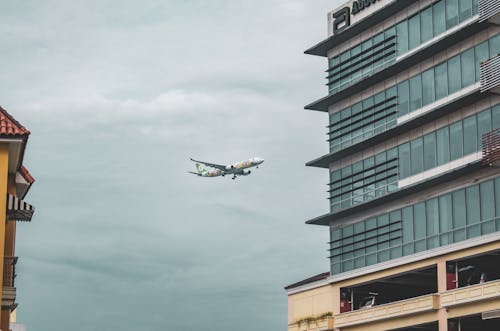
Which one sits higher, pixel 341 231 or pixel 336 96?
pixel 336 96

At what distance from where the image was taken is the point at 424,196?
6775 centimetres

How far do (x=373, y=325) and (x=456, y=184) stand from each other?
12724 millimetres

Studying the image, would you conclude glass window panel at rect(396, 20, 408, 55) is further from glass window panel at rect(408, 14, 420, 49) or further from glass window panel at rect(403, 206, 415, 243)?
glass window panel at rect(403, 206, 415, 243)

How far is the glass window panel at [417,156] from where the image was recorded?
6831 centimetres

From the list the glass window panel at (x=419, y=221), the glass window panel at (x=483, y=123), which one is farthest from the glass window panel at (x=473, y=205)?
the glass window panel at (x=419, y=221)

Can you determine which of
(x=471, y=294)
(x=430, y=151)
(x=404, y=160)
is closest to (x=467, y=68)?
(x=430, y=151)

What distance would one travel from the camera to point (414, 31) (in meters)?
69.9

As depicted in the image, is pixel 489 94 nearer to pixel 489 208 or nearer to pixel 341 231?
pixel 489 208

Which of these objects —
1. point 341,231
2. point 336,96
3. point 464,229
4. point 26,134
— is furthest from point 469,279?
point 26,134

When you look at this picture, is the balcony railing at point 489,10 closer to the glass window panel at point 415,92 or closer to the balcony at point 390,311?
the glass window panel at point 415,92

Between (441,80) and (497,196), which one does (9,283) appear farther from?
(441,80)

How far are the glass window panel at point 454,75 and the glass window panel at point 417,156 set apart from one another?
15.3 feet

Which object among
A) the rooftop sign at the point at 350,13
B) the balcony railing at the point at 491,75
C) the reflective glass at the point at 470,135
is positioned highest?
the rooftop sign at the point at 350,13

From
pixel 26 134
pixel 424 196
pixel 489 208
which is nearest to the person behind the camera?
pixel 26 134
